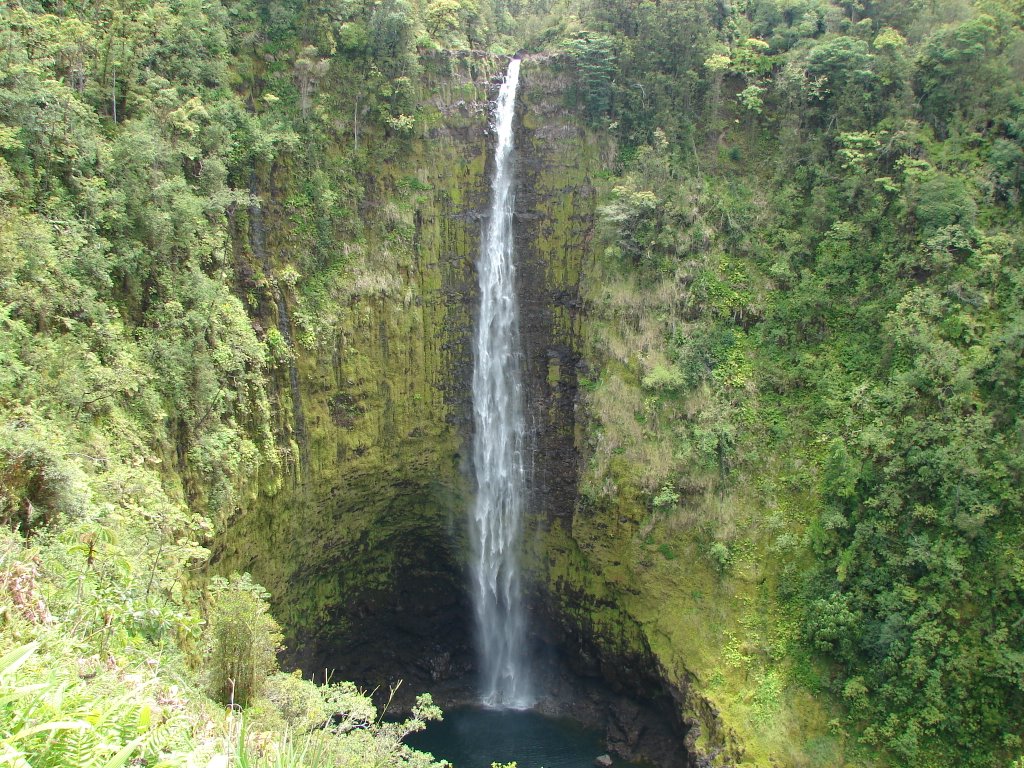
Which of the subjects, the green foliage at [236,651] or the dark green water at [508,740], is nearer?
the green foliage at [236,651]

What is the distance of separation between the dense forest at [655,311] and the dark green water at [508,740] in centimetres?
205

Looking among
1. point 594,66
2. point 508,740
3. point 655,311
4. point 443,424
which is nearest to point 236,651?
point 443,424

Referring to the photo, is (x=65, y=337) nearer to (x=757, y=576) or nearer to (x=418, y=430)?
(x=418, y=430)

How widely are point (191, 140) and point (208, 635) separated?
35.6ft

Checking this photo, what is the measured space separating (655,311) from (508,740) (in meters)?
12.6

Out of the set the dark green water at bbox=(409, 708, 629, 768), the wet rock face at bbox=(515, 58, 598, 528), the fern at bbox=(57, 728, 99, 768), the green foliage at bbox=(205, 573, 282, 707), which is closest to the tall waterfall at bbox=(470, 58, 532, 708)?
the wet rock face at bbox=(515, 58, 598, 528)

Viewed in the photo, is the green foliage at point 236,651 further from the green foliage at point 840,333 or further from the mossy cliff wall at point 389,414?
the green foliage at point 840,333

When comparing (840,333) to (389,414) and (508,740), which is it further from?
(508,740)

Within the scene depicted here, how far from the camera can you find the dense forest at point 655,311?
11320mm

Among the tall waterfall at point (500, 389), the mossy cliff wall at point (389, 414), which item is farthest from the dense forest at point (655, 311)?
the tall waterfall at point (500, 389)

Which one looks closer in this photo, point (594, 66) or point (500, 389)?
point (594, 66)

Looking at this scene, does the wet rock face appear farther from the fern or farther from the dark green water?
the fern

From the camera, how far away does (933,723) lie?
13.7 m

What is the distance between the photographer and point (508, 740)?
62.8 feet
